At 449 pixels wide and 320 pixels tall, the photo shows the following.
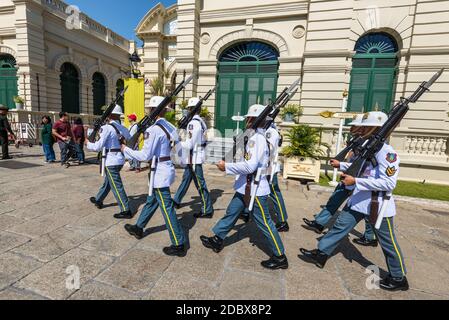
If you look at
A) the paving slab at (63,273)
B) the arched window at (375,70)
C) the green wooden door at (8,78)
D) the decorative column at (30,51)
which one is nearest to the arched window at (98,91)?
the decorative column at (30,51)

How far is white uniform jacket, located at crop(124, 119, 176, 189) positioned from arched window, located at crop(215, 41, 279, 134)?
9.24 meters

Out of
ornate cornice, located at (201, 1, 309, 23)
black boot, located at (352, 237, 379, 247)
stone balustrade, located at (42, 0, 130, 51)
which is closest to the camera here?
black boot, located at (352, 237, 379, 247)

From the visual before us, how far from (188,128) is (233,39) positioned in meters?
9.38

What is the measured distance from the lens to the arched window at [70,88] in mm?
18906

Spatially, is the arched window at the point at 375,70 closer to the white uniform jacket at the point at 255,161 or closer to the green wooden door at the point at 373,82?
the green wooden door at the point at 373,82

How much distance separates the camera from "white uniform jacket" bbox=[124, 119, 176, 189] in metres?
3.09

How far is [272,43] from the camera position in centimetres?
1160

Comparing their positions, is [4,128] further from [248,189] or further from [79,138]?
[248,189]

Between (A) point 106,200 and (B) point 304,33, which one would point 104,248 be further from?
(B) point 304,33

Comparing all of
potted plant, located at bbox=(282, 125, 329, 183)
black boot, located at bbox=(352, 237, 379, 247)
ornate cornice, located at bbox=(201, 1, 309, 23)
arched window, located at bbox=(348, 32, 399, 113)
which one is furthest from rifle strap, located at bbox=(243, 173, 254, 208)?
ornate cornice, located at bbox=(201, 1, 309, 23)

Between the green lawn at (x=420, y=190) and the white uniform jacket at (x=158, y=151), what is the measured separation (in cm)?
549

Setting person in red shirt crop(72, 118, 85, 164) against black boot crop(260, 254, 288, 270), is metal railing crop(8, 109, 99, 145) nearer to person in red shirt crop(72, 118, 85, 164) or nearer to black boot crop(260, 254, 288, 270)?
person in red shirt crop(72, 118, 85, 164)

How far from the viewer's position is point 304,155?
7352 millimetres
